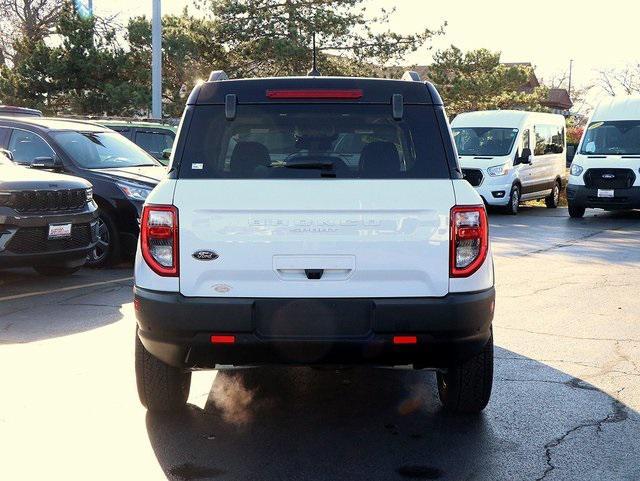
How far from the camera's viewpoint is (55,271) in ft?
34.0

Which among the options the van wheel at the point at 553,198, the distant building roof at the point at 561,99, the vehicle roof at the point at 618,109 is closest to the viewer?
the vehicle roof at the point at 618,109

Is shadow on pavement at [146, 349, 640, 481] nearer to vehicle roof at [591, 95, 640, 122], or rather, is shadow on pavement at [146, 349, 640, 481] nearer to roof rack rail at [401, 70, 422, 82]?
roof rack rail at [401, 70, 422, 82]

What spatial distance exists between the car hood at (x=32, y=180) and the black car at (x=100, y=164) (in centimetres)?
81

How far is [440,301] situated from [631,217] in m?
16.0

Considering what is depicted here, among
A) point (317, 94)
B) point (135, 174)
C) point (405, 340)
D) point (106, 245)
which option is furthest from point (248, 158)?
point (135, 174)

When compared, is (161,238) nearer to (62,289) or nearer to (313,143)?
(313,143)

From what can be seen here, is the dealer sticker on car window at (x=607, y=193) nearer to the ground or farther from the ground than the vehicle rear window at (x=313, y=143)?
nearer to the ground

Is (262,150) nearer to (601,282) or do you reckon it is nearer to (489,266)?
(489,266)

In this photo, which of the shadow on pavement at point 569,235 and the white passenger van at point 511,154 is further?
the white passenger van at point 511,154

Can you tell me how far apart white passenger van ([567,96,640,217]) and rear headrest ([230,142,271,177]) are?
1455 centimetres

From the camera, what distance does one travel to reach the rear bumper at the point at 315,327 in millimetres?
4250

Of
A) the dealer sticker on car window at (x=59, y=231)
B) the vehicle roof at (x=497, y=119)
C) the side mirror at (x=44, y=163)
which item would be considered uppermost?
the vehicle roof at (x=497, y=119)

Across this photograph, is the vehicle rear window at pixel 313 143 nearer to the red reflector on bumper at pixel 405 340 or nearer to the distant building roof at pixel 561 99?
the red reflector on bumper at pixel 405 340

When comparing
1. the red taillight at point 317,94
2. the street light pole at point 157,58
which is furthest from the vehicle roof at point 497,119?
the red taillight at point 317,94
